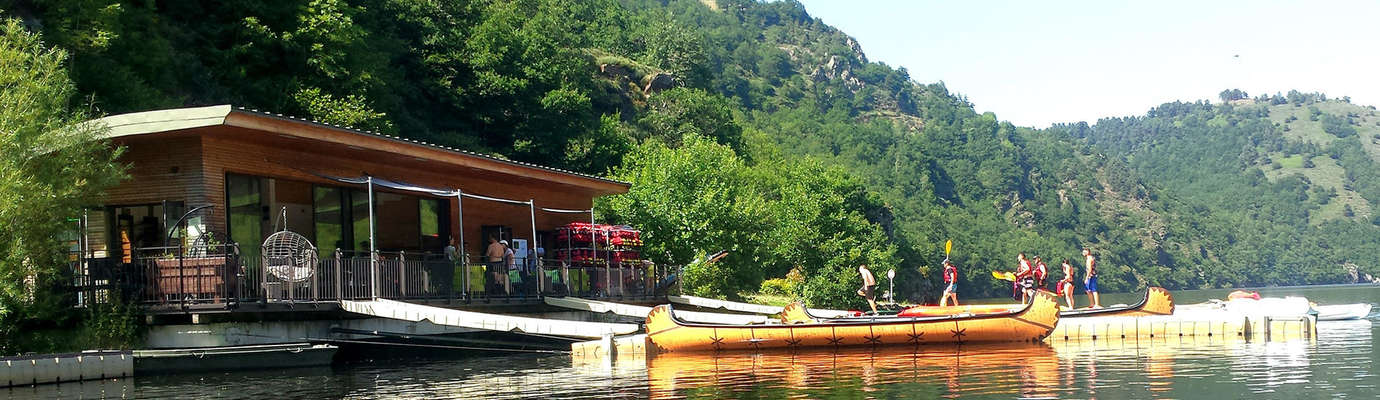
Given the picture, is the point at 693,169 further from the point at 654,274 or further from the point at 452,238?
the point at 452,238

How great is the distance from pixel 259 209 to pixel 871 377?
14.0 metres

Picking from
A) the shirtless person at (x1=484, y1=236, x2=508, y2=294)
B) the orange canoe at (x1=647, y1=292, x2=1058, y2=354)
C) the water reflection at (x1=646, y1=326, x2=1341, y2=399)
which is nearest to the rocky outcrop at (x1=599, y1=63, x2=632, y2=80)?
the shirtless person at (x1=484, y1=236, x2=508, y2=294)

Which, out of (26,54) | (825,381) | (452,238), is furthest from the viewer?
(452,238)

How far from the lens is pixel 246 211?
27984mm

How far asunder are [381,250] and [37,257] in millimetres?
10244

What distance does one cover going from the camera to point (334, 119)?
164 feet

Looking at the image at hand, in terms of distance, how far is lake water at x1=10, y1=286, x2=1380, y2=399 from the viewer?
1858 centimetres

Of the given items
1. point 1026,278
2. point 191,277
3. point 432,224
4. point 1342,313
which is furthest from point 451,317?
point 1342,313

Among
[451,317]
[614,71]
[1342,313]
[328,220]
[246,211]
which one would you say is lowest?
[1342,313]

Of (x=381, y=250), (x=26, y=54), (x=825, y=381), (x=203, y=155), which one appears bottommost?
(x=825, y=381)

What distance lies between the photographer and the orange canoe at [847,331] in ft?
93.0

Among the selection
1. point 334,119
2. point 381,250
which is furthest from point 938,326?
point 334,119

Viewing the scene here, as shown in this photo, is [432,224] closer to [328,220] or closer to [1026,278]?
[328,220]

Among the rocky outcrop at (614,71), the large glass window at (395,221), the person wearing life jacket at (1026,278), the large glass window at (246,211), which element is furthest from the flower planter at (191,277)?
the rocky outcrop at (614,71)
